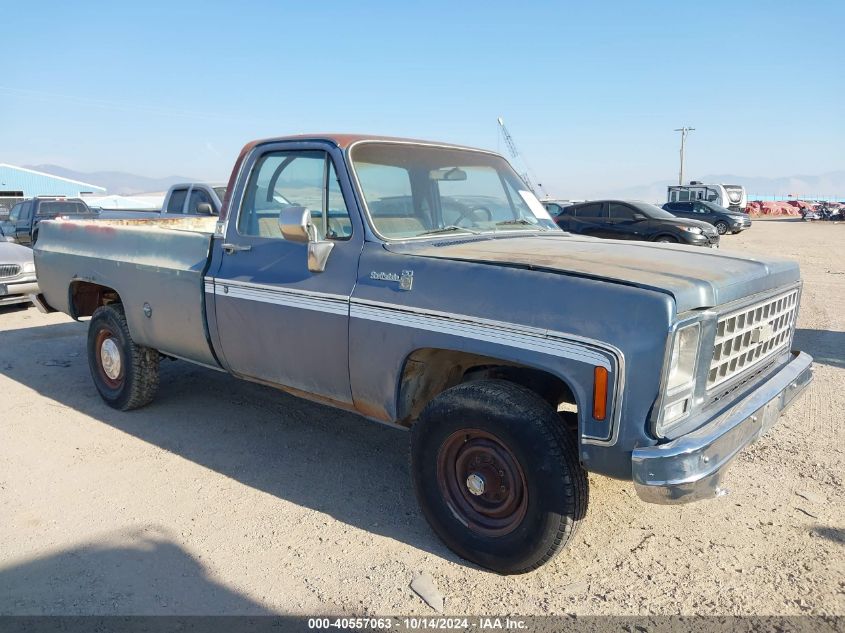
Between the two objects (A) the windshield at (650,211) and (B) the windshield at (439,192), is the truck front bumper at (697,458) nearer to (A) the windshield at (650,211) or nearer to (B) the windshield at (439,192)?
(B) the windshield at (439,192)

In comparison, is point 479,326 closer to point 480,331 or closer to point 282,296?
point 480,331

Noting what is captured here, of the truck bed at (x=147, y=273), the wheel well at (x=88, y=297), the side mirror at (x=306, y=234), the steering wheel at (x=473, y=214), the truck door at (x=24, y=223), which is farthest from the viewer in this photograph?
the truck door at (x=24, y=223)

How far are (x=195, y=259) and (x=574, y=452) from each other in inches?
111

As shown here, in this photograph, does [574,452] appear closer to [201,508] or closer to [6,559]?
[201,508]

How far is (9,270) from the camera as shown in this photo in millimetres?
9422

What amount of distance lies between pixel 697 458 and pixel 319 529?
1935 millimetres

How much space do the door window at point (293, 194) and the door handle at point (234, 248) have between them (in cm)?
10

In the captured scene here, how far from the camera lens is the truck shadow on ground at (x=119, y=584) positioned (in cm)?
282

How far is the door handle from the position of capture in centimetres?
404

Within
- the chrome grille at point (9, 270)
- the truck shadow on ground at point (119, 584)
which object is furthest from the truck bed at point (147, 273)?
the chrome grille at point (9, 270)

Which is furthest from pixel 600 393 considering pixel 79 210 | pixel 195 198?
pixel 79 210

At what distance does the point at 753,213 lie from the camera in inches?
2072

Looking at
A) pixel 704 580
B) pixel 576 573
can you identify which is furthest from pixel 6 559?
pixel 704 580

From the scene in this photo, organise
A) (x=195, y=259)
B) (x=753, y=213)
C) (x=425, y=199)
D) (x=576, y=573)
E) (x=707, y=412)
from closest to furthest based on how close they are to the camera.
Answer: (x=707, y=412), (x=576, y=573), (x=425, y=199), (x=195, y=259), (x=753, y=213)
